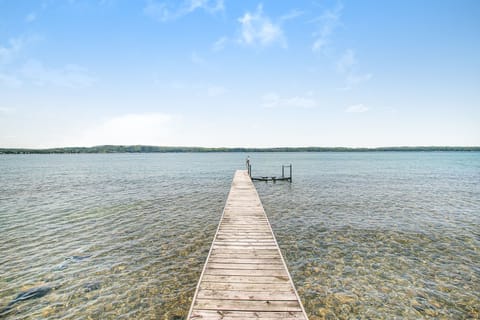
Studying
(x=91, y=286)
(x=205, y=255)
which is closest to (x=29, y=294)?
(x=91, y=286)

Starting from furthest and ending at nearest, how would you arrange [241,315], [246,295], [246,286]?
1. [246,286]
2. [246,295]
3. [241,315]

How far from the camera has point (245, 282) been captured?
19.4 ft

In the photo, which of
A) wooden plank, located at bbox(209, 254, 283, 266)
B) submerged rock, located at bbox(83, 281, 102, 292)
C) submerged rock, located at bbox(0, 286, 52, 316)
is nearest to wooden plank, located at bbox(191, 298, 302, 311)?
wooden plank, located at bbox(209, 254, 283, 266)

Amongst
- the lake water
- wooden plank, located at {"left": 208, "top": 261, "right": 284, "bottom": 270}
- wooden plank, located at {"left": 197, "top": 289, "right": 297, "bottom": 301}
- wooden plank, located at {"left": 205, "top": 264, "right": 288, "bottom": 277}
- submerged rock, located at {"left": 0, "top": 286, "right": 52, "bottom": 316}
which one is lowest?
the lake water

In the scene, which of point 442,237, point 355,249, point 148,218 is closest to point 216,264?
point 355,249

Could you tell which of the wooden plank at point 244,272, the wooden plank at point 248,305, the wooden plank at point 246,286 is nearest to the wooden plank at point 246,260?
the wooden plank at point 244,272

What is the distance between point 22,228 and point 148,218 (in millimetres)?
6645

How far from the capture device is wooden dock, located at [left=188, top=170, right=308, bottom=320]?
4.80 m

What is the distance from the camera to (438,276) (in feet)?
26.7

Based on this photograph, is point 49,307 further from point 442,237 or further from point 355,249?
point 442,237

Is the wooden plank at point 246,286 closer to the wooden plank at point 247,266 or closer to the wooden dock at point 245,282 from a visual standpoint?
→ the wooden dock at point 245,282

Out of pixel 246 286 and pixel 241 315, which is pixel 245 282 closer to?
pixel 246 286

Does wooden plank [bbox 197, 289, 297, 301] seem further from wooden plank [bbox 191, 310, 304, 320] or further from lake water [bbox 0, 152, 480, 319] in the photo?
lake water [bbox 0, 152, 480, 319]

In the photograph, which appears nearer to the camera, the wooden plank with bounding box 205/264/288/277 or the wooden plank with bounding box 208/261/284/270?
the wooden plank with bounding box 205/264/288/277
